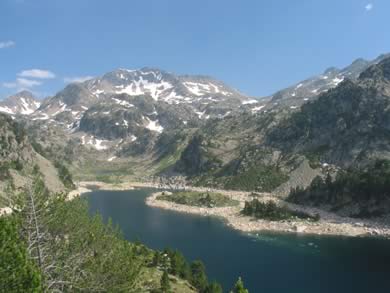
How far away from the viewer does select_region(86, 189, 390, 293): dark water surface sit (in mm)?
78062

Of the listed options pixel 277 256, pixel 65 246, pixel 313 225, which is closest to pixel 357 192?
pixel 313 225

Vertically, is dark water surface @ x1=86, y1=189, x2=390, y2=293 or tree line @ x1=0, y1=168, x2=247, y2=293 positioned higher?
tree line @ x1=0, y1=168, x2=247, y2=293

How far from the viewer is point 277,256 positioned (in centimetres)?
9631

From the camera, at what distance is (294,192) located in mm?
176500

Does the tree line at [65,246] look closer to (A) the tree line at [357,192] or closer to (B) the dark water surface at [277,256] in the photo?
(B) the dark water surface at [277,256]

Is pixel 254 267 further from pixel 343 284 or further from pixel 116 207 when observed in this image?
pixel 116 207

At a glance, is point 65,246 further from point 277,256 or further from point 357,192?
point 357,192

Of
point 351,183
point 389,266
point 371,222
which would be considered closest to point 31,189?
point 389,266

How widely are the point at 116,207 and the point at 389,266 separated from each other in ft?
386

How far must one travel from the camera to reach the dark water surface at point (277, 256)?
256 ft

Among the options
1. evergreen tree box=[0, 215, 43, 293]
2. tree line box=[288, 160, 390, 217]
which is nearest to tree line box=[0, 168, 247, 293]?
evergreen tree box=[0, 215, 43, 293]

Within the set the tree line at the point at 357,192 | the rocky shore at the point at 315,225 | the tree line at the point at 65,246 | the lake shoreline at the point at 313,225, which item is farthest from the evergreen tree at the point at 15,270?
the tree line at the point at 357,192

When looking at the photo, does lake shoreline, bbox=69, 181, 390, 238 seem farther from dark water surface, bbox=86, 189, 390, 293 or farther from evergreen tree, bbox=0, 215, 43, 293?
evergreen tree, bbox=0, 215, 43, 293

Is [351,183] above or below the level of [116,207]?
above
